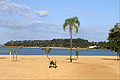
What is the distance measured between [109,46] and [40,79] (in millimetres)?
29550

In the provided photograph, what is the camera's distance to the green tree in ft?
129

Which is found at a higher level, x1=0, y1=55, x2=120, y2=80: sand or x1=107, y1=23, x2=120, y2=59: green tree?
x1=107, y1=23, x2=120, y2=59: green tree

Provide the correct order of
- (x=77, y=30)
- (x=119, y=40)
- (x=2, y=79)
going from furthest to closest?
(x=119, y=40), (x=77, y=30), (x=2, y=79)

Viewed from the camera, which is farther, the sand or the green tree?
the green tree

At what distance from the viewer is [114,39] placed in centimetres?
4078

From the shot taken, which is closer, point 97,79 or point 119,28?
point 97,79

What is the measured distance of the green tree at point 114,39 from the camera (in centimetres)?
3941

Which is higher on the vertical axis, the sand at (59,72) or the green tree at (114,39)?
the green tree at (114,39)

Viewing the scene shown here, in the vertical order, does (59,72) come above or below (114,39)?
below

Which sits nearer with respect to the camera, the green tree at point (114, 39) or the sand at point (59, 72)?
the sand at point (59, 72)

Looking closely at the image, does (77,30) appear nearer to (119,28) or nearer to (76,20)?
(76,20)

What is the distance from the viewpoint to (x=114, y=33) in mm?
40156

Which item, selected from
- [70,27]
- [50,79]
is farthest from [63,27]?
[50,79]

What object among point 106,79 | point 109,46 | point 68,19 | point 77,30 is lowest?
point 106,79
